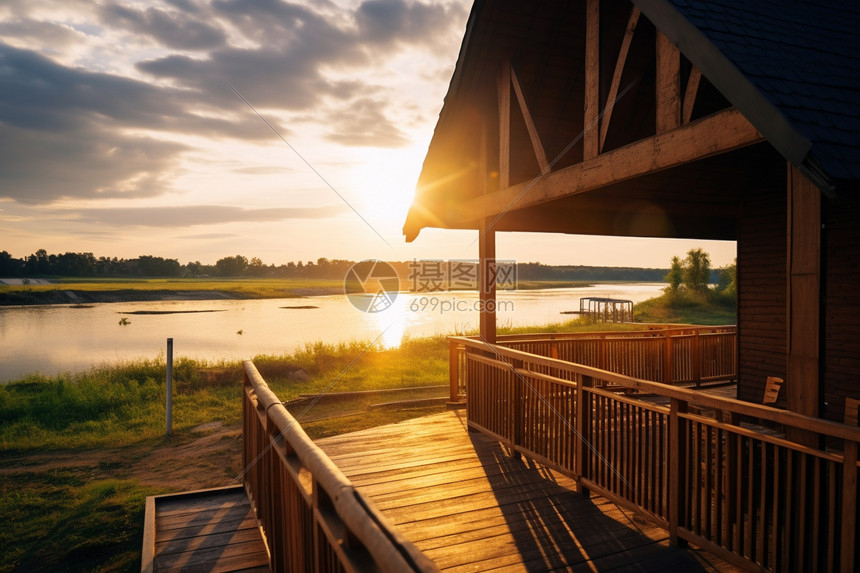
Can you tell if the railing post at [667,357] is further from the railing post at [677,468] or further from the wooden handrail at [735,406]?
the railing post at [677,468]

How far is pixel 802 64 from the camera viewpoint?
3.96 metres

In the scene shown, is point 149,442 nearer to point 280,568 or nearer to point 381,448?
point 381,448

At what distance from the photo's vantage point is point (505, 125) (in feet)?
23.8

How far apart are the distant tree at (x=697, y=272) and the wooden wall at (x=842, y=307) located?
53.5 meters

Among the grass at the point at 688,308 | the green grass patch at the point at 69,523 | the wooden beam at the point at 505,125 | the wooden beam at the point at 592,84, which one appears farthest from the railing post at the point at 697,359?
the grass at the point at 688,308

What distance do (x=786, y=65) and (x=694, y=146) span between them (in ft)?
2.58

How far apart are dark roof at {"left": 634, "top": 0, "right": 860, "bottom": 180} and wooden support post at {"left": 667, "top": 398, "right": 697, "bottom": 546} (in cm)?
180

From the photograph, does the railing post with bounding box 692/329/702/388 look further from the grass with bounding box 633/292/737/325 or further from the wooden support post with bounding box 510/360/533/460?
the grass with bounding box 633/292/737/325

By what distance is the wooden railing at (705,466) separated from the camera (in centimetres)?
289

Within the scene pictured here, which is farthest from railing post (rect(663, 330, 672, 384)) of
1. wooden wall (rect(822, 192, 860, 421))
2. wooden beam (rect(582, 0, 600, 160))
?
wooden beam (rect(582, 0, 600, 160))

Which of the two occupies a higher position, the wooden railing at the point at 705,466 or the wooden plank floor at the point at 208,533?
the wooden railing at the point at 705,466

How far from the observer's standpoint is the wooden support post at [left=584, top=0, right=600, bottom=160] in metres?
5.70

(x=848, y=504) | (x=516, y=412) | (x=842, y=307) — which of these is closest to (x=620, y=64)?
(x=516, y=412)

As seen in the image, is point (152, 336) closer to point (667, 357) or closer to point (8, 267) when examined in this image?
point (667, 357)
